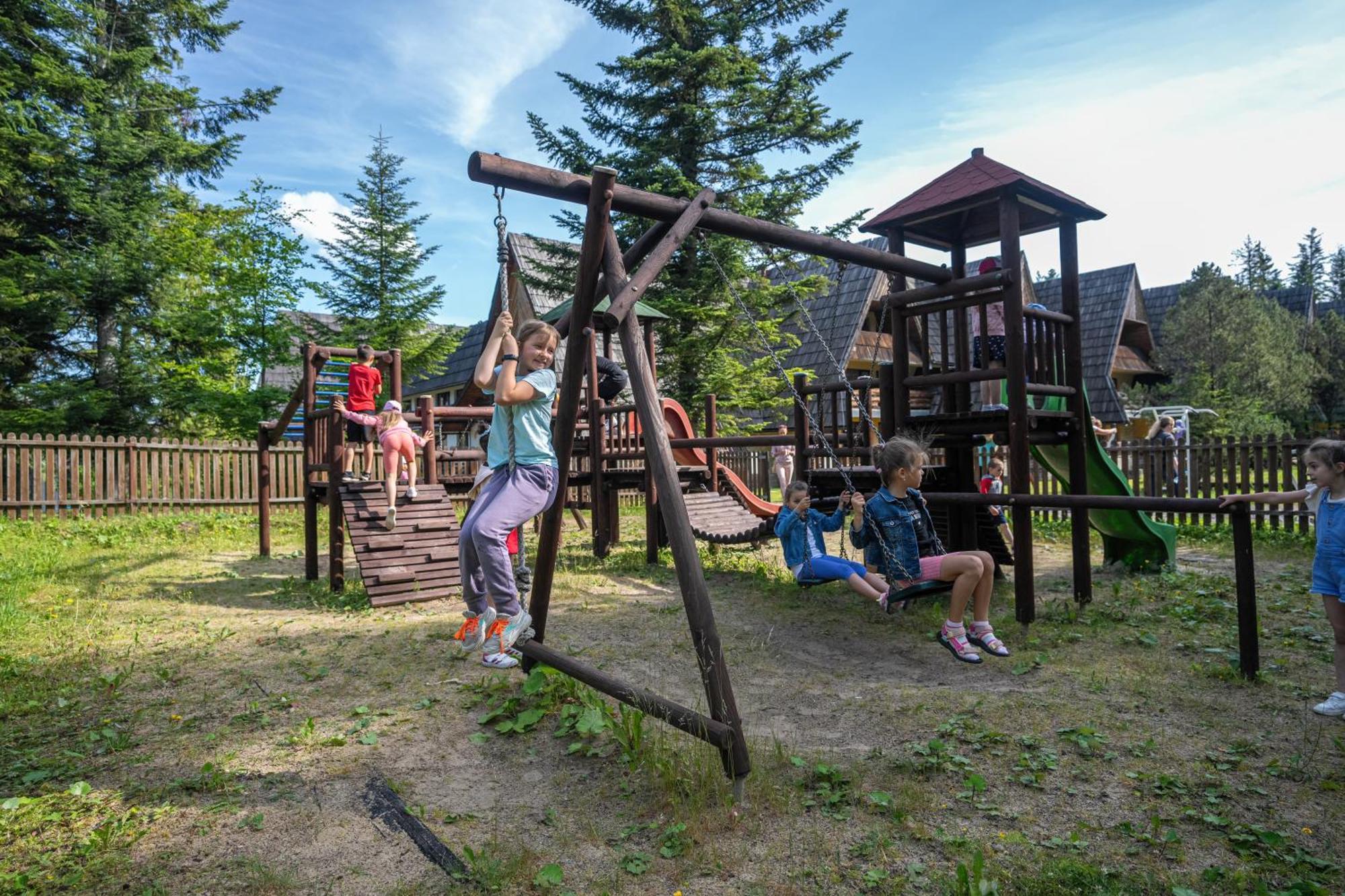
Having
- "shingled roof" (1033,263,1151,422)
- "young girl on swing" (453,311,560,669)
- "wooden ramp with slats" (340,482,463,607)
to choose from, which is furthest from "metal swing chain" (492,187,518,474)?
"shingled roof" (1033,263,1151,422)

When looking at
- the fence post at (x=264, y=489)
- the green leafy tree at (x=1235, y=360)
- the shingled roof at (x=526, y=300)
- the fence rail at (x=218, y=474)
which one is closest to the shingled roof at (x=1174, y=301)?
the green leafy tree at (x=1235, y=360)

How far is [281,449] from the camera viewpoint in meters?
17.4

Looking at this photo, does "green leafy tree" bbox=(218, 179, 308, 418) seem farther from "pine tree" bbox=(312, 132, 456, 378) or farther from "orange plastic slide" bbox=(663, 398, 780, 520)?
"orange plastic slide" bbox=(663, 398, 780, 520)

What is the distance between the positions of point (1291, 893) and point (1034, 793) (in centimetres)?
90

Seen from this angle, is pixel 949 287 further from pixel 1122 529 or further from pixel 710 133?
pixel 710 133

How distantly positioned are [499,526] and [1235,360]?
3016 centimetres

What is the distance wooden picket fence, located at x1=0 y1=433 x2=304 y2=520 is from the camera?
13914 mm

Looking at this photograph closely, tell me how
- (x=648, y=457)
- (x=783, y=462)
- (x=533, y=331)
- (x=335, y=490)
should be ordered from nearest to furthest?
(x=648, y=457)
(x=533, y=331)
(x=335, y=490)
(x=783, y=462)

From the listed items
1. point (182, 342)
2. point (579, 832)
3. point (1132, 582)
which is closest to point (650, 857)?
point (579, 832)

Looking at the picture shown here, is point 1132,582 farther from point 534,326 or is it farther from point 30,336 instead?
point 30,336

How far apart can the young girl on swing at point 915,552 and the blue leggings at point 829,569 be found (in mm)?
370

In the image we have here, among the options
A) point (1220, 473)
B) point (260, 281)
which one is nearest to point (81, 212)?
point (260, 281)

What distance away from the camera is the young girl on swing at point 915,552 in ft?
15.8

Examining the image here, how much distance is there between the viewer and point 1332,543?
3.91m
